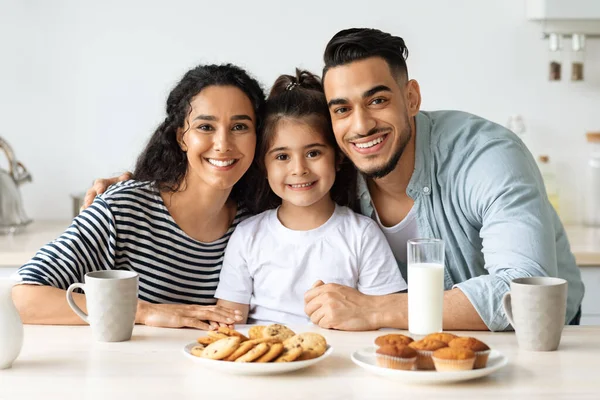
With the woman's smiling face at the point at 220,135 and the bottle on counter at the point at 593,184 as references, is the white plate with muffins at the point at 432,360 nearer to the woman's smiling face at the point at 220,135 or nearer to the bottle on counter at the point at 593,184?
the woman's smiling face at the point at 220,135

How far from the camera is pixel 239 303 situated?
202 cm

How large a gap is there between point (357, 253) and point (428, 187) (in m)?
0.24

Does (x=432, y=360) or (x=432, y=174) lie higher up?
(x=432, y=174)

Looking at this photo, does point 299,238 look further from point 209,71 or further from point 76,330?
point 76,330

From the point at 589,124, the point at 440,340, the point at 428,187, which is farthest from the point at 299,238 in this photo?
the point at 589,124

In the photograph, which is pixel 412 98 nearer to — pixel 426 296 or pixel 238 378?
pixel 426 296

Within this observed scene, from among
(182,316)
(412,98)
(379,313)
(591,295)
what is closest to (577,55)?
(591,295)

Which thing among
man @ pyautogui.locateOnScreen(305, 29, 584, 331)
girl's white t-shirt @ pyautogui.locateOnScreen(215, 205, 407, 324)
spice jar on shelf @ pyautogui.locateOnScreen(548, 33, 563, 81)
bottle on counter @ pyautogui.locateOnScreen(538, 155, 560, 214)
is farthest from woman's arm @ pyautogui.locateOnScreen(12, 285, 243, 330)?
spice jar on shelf @ pyautogui.locateOnScreen(548, 33, 563, 81)

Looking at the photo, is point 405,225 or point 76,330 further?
point 405,225

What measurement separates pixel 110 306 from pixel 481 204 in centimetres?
88

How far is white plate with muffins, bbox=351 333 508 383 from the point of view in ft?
4.01

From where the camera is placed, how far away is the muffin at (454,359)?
122 cm

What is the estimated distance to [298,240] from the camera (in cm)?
207

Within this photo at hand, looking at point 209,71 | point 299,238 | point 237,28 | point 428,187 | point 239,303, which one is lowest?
point 239,303
